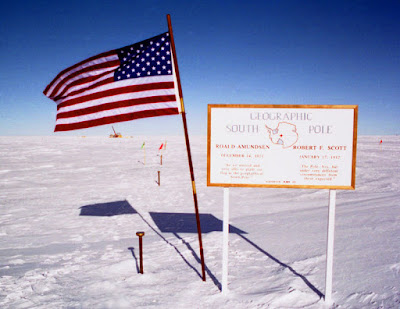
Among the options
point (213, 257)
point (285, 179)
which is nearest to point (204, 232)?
point (213, 257)

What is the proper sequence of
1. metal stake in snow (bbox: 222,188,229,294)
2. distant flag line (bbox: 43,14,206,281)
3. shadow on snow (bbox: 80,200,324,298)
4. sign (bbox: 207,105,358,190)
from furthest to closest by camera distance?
shadow on snow (bbox: 80,200,324,298) → distant flag line (bbox: 43,14,206,281) → metal stake in snow (bbox: 222,188,229,294) → sign (bbox: 207,105,358,190)

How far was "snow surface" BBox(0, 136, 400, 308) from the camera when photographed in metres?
4.33

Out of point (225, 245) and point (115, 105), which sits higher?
point (115, 105)

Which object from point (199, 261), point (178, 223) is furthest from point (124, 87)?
point (178, 223)

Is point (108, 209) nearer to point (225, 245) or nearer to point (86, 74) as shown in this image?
point (86, 74)

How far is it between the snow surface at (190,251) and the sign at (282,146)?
1867 mm

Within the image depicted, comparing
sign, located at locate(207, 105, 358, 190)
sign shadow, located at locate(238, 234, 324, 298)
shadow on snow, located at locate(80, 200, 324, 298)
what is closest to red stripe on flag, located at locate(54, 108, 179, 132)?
sign, located at locate(207, 105, 358, 190)

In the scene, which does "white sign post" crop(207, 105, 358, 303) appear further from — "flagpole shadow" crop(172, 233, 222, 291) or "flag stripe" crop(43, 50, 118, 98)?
"flag stripe" crop(43, 50, 118, 98)

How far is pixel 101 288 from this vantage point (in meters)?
4.61

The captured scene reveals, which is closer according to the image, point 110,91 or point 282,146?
point 282,146

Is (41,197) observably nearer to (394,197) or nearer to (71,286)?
(71,286)

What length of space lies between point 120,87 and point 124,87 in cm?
8

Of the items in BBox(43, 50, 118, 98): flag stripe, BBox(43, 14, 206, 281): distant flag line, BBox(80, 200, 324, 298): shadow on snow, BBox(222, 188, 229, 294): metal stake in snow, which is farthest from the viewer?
BBox(80, 200, 324, 298): shadow on snow

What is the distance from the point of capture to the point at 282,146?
13.5 feet
